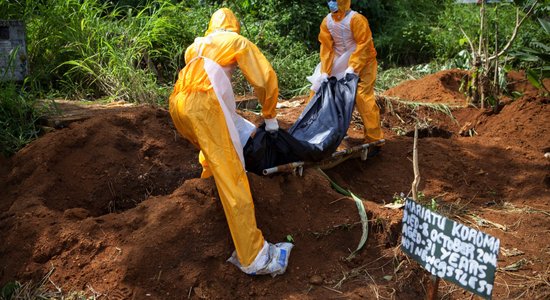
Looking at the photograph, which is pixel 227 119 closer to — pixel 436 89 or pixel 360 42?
pixel 360 42

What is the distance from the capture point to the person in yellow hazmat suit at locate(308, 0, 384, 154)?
649 cm

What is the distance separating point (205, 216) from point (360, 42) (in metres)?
2.88

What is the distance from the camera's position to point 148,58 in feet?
26.1

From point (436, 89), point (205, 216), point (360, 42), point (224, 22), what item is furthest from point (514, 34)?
point (205, 216)

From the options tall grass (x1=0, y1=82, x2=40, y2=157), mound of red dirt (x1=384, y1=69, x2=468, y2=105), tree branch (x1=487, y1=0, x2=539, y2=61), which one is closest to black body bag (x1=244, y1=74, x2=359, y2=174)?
tall grass (x1=0, y1=82, x2=40, y2=157)

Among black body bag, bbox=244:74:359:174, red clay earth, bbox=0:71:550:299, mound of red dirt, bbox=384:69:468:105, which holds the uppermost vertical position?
Answer: black body bag, bbox=244:74:359:174

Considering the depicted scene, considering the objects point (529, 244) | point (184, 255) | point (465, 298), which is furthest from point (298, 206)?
point (529, 244)

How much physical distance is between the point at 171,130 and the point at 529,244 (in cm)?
332

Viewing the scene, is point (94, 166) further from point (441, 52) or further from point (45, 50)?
point (441, 52)

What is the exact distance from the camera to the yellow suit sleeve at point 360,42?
645 cm

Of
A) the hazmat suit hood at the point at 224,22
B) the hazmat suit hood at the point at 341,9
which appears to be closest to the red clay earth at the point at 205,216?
the hazmat suit hood at the point at 224,22

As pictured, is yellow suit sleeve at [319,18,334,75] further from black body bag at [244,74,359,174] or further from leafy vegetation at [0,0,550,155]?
leafy vegetation at [0,0,550,155]

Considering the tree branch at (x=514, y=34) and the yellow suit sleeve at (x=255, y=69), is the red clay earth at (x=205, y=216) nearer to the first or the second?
the yellow suit sleeve at (x=255, y=69)

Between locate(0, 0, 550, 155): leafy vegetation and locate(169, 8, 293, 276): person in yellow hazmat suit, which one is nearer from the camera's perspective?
locate(169, 8, 293, 276): person in yellow hazmat suit
